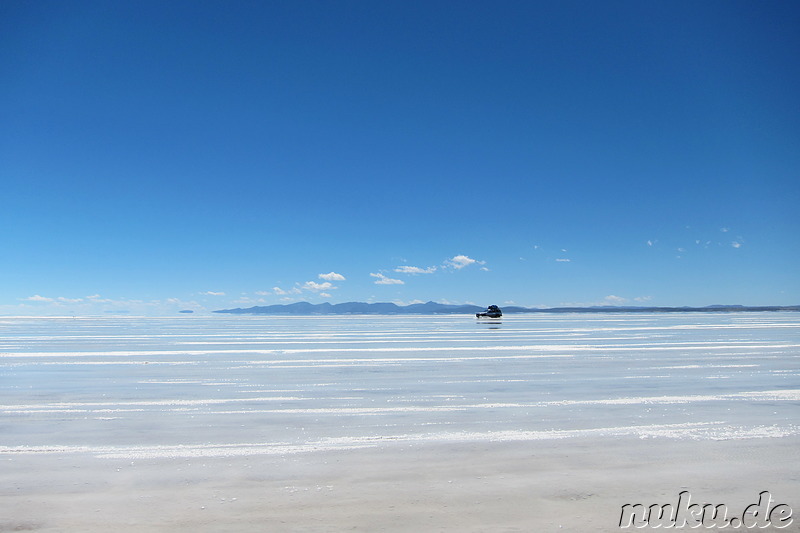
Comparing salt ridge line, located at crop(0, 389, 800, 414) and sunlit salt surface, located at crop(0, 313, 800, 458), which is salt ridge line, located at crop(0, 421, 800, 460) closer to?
sunlit salt surface, located at crop(0, 313, 800, 458)

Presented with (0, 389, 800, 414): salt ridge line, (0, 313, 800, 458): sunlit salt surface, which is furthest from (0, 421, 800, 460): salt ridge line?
(0, 389, 800, 414): salt ridge line

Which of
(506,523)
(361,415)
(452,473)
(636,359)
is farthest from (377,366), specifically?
(506,523)

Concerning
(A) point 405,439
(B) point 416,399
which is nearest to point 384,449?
(A) point 405,439

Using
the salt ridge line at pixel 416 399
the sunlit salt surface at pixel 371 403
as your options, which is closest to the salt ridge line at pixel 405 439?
the sunlit salt surface at pixel 371 403

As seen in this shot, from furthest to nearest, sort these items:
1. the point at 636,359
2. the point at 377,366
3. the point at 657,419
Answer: the point at 636,359 → the point at 377,366 → the point at 657,419

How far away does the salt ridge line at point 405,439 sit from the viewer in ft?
23.8

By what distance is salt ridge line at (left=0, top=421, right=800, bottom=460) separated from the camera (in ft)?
23.8

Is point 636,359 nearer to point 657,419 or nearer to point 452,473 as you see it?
point 657,419

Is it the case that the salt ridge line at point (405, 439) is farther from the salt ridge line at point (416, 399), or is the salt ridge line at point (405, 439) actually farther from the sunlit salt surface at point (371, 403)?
the salt ridge line at point (416, 399)

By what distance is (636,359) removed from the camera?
65.1 feet

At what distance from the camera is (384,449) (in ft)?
24.3

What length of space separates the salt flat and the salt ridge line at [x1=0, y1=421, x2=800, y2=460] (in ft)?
0.14

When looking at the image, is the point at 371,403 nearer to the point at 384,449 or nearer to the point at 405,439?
the point at 405,439

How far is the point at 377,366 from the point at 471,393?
242 inches
